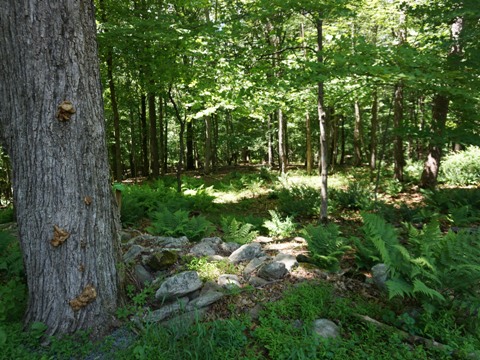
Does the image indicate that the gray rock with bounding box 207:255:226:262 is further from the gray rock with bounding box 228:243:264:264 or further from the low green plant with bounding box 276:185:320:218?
the low green plant with bounding box 276:185:320:218

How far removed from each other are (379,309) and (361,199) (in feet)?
21.2

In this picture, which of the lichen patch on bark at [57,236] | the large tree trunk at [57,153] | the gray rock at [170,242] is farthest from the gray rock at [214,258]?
the lichen patch on bark at [57,236]

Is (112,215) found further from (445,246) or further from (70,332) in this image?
(445,246)

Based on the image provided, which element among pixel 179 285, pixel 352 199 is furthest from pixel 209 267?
pixel 352 199

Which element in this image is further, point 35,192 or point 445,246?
point 445,246

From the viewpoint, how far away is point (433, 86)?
523 cm

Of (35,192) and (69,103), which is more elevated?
(69,103)

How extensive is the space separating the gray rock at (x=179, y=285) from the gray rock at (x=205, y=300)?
0.14 meters

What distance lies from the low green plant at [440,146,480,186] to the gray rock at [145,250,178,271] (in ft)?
40.3

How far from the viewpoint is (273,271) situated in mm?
3697

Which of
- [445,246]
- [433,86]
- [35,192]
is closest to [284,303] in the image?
[445,246]

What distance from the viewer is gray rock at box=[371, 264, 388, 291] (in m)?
3.43

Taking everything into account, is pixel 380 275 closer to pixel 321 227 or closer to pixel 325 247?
pixel 325 247

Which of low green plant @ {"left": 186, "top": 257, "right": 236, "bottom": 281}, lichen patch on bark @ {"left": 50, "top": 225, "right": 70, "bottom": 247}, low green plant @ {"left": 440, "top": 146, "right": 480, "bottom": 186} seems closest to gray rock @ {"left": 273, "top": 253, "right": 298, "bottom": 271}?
low green plant @ {"left": 186, "top": 257, "right": 236, "bottom": 281}
